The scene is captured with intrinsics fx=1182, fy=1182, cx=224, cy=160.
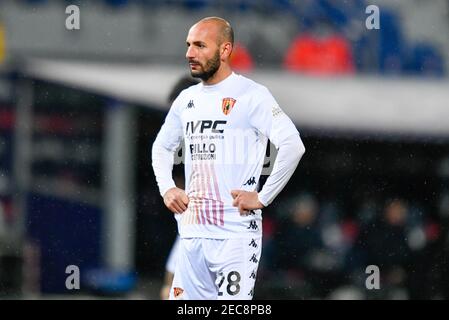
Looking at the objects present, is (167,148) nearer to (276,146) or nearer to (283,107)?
(276,146)

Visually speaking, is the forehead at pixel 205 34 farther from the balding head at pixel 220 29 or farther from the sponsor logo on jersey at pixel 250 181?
the sponsor logo on jersey at pixel 250 181

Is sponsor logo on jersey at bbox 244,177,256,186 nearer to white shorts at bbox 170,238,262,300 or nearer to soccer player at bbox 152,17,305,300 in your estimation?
soccer player at bbox 152,17,305,300

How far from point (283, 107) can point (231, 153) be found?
10491mm

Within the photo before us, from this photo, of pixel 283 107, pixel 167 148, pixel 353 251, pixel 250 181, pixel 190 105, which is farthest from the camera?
pixel 353 251

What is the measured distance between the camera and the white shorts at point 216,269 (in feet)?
22.3

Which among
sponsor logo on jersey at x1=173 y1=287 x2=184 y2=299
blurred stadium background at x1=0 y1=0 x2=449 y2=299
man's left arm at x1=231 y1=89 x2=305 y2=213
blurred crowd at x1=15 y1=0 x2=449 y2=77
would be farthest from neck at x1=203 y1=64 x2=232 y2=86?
blurred crowd at x1=15 y1=0 x2=449 y2=77

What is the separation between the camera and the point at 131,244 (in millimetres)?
17625

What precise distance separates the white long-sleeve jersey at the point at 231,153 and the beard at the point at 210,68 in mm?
97

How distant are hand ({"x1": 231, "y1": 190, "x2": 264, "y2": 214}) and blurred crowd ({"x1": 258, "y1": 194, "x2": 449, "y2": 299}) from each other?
7.72 metres

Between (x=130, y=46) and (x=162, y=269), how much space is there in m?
3.34

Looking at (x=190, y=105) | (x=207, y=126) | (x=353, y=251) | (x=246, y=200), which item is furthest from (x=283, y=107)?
(x=246, y=200)

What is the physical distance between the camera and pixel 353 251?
17422mm
